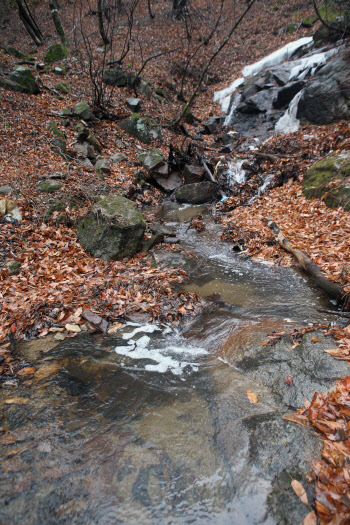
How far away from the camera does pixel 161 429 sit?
234cm

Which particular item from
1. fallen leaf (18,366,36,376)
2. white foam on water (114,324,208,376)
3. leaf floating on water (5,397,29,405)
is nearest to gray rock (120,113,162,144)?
white foam on water (114,324,208,376)

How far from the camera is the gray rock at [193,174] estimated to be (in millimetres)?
10750

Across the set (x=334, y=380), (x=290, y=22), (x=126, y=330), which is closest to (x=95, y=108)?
(x=126, y=330)

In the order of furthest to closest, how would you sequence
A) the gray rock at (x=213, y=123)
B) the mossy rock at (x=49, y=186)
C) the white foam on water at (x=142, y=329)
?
the gray rock at (x=213, y=123) < the mossy rock at (x=49, y=186) < the white foam on water at (x=142, y=329)

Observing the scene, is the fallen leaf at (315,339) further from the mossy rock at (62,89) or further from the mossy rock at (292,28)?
the mossy rock at (292,28)

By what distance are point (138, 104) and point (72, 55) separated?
557 cm

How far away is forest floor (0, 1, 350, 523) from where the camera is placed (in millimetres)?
3557

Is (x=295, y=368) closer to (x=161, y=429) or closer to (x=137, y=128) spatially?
(x=161, y=429)

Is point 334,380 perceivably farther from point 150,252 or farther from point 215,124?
point 215,124

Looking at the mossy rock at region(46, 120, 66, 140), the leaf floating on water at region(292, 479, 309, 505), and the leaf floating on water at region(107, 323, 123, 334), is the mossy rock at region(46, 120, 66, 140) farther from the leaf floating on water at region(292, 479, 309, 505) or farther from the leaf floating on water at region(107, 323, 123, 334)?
the leaf floating on water at region(292, 479, 309, 505)

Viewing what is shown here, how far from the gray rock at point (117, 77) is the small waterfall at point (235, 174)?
373 inches

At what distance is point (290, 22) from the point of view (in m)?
20.3

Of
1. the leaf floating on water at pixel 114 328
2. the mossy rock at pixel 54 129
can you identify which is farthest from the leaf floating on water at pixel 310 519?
the mossy rock at pixel 54 129

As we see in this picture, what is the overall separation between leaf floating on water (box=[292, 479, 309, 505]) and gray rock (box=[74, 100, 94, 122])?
44.6 ft
